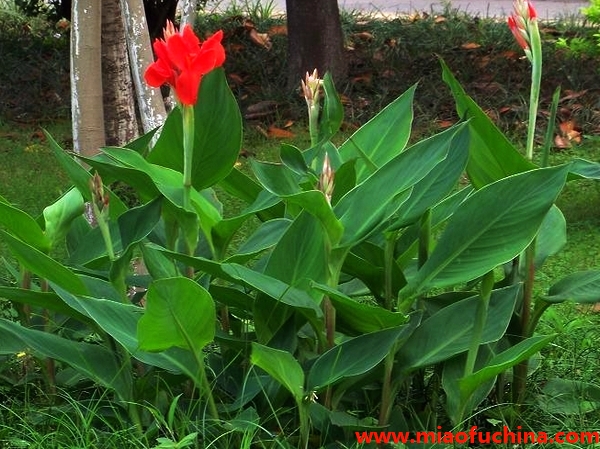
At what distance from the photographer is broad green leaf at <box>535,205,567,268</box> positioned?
10.4ft

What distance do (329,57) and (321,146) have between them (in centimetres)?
559

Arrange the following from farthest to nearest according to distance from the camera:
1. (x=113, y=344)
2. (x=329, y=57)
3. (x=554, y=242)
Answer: (x=329, y=57)
(x=554, y=242)
(x=113, y=344)

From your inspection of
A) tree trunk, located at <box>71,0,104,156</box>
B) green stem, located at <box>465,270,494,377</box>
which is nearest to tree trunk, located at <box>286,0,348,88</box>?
tree trunk, located at <box>71,0,104,156</box>

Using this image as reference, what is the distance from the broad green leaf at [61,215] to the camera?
9.99 ft

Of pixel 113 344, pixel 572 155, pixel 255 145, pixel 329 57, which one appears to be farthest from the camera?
pixel 329 57

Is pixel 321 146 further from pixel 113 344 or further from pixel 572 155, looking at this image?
pixel 572 155

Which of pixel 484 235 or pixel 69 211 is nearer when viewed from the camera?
pixel 484 235

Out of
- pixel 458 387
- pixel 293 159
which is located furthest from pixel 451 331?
pixel 293 159

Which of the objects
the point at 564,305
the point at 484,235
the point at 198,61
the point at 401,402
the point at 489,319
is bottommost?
the point at 564,305

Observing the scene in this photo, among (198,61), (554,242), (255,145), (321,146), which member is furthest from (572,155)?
(198,61)

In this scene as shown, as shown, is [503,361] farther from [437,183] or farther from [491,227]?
[437,183]

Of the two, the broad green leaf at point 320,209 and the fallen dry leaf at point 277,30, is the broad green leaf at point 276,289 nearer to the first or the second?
the broad green leaf at point 320,209

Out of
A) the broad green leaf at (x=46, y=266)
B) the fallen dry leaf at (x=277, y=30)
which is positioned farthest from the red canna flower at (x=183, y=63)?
the fallen dry leaf at (x=277, y=30)

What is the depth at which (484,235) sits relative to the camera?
2730 mm
